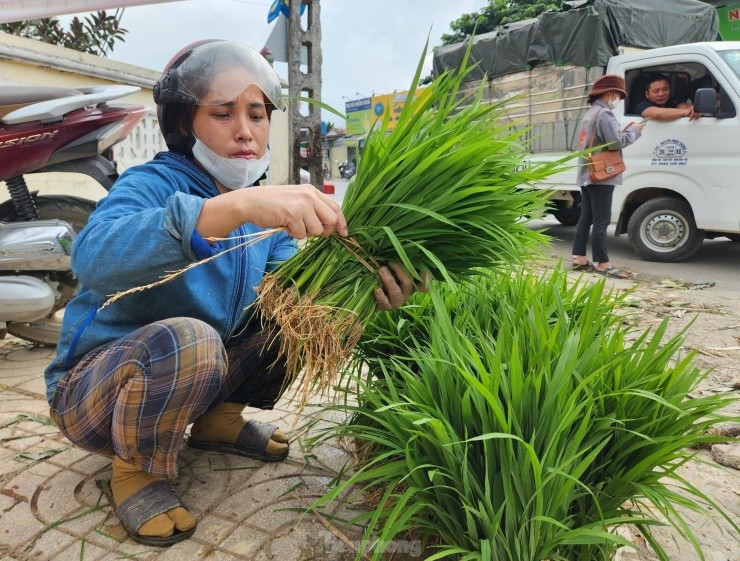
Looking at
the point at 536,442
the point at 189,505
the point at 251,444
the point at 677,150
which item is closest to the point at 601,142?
the point at 677,150

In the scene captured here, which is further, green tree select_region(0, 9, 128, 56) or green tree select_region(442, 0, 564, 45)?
green tree select_region(442, 0, 564, 45)

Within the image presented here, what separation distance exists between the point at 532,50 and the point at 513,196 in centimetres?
669

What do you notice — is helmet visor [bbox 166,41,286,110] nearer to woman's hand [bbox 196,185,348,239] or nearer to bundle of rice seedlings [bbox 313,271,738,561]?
woman's hand [bbox 196,185,348,239]

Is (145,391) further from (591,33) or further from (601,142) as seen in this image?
(591,33)

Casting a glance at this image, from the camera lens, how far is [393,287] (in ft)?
4.82

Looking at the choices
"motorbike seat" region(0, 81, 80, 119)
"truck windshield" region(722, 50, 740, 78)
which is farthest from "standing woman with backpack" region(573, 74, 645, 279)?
"motorbike seat" region(0, 81, 80, 119)

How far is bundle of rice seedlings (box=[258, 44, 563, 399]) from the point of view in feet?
4.56

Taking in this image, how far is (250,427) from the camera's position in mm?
1951

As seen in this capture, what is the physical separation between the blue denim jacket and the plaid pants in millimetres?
93

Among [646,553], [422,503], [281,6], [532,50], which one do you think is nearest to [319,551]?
[422,503]

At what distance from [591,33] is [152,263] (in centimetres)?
664

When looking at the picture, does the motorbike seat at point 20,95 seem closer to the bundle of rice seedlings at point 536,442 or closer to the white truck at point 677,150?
the bundle of rice seedlings at point 536,442

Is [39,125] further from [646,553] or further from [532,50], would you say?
[532,50]

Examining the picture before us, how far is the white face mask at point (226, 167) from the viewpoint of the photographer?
1.66 meters
